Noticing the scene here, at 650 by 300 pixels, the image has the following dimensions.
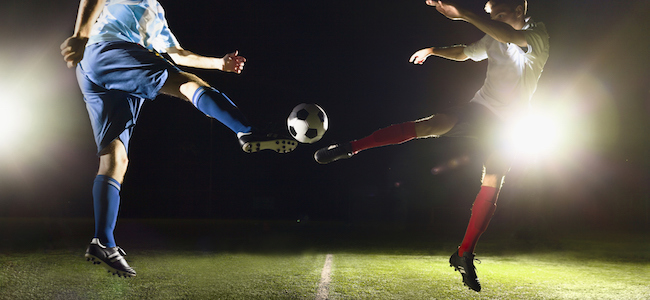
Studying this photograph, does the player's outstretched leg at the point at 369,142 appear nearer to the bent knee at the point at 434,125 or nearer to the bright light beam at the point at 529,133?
the bent knee at the point at 434,125

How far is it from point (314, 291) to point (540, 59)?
291 cm

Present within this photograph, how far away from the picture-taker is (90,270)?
5.02 meters

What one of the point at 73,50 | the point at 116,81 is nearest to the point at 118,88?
the point at 116,81

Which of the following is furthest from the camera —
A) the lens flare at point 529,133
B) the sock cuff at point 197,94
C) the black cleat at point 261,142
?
the lens flare at point 529,133

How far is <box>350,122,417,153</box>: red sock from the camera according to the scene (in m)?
2.77

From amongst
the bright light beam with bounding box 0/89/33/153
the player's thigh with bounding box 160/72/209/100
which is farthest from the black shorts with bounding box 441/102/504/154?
the bright light beam with bounding box 0/89/33/153

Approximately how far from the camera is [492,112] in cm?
295

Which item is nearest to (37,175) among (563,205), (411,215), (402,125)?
(411,215)

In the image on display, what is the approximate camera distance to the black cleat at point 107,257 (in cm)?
261

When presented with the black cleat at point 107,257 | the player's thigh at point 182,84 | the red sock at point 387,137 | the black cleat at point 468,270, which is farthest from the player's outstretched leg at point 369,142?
the black cleat at point 107,257

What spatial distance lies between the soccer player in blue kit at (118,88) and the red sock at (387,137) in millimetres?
542

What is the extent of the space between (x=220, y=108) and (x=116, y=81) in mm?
743

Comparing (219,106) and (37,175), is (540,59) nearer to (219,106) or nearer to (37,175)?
(219,106)

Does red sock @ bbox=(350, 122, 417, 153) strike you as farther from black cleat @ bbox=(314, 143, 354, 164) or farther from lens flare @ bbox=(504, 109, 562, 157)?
lens flare @ bbox=(504, 109, 562, 157)
